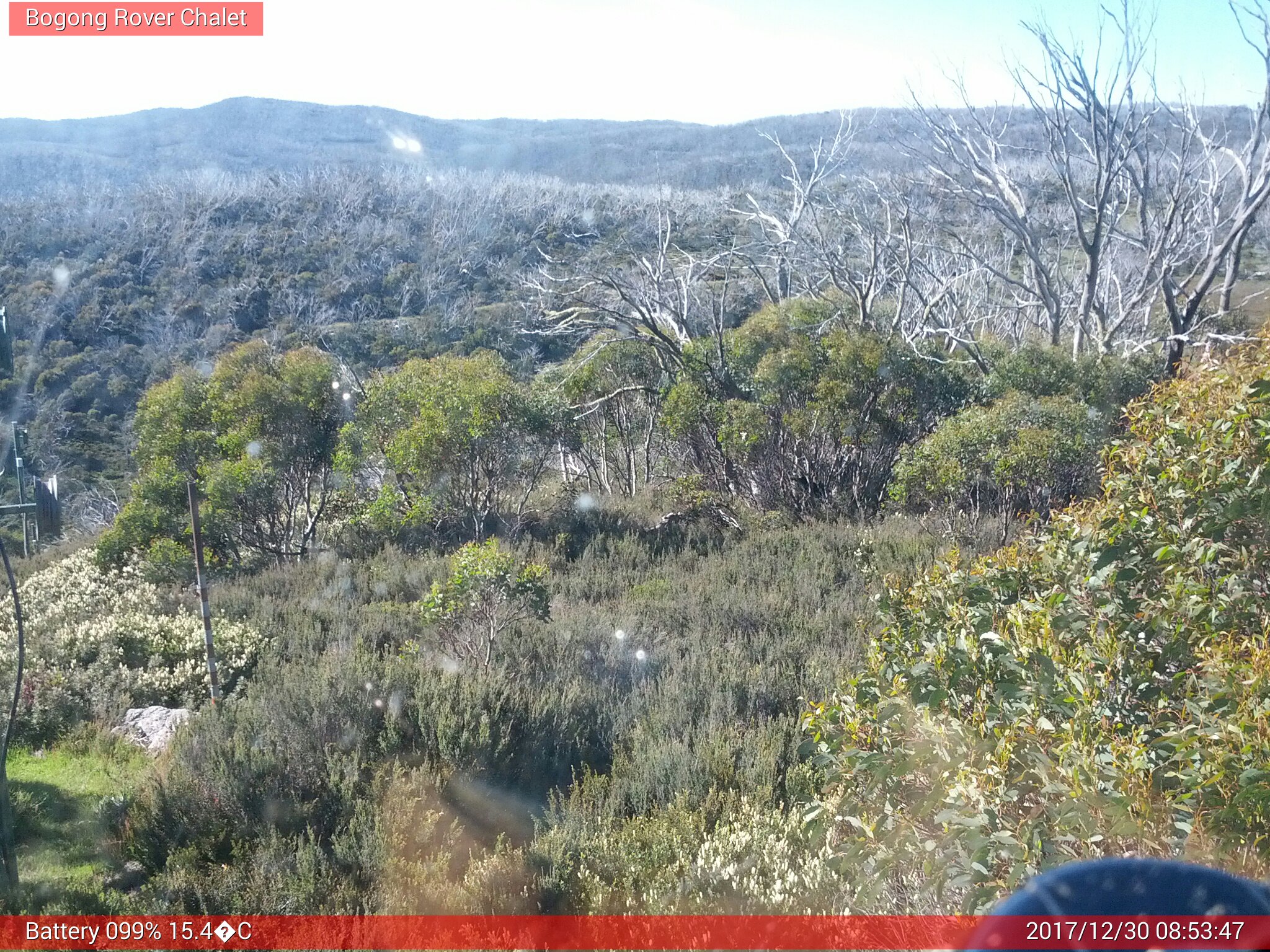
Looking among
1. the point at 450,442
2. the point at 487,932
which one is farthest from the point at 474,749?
the point at 450,442

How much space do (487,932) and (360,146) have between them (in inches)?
2451

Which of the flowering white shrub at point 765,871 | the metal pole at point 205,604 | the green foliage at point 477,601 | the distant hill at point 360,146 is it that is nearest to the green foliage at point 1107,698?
the flowering white shrub at point 765,871

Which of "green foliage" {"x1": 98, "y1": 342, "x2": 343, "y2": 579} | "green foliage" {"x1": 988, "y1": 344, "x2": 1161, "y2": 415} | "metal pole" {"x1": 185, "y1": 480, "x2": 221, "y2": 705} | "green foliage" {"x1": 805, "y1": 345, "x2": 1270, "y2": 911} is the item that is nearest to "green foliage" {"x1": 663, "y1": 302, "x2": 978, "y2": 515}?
"green foliage" {"x1": 988, "y1": 344, "x2": 1161, "y2": 415}

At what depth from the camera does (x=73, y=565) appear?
32.2ft

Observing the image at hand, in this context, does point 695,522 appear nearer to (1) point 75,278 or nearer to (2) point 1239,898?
(2) point 1239,898

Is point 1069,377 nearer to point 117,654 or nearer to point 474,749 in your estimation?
point 474,749

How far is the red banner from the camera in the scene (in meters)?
2.91

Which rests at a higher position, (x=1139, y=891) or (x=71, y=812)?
(x=1139, y=891)

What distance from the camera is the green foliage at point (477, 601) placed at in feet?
20.5

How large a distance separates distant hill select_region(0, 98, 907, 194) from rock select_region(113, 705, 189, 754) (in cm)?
3948

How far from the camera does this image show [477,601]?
246 inches

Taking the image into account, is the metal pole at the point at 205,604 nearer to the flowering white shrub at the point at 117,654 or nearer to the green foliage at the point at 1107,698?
the flowering white shrub at the point at 117,654

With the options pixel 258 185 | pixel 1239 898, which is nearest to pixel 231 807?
pixel 1239 898

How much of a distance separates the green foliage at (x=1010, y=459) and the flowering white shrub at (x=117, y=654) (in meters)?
6.35
